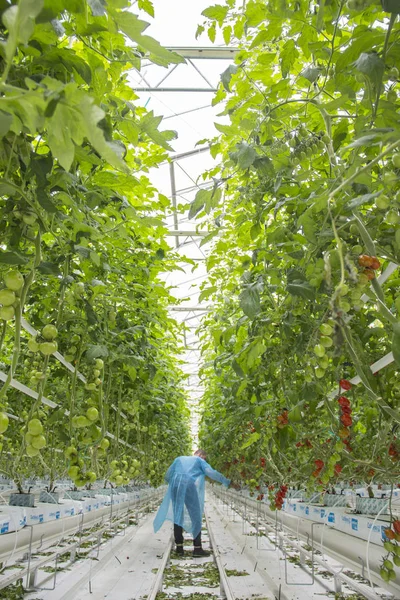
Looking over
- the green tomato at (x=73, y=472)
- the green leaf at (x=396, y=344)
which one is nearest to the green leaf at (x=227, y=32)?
the green leaf at (x=396, y=344)

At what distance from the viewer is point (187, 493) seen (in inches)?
238

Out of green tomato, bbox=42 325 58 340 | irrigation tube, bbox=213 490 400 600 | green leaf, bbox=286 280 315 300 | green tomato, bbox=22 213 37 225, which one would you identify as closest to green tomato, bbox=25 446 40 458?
green tomato, bbox=42 325 58 340

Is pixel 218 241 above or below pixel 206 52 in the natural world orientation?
below

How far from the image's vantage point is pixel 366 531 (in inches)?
135

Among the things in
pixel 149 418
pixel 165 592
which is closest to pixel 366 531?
pixel 165 592

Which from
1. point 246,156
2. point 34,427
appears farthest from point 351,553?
point 246,156

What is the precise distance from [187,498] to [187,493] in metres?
0.06

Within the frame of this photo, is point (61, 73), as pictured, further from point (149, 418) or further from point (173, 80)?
point (173, 80)

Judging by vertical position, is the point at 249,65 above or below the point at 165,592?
above

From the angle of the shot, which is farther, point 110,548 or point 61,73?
point 110,548

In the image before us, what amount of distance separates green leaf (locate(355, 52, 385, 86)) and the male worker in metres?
5.57

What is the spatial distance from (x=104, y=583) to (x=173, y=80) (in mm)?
4573

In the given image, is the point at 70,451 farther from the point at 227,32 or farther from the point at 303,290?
the point at 227,32

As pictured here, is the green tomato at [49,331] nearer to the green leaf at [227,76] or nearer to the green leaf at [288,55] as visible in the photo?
the green leaf at [227,76]
